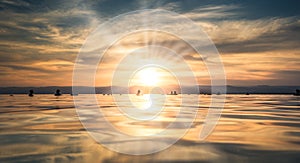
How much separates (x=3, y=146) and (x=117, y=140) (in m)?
3.77

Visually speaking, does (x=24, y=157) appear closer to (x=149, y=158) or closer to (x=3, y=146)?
(x=3, y=146)

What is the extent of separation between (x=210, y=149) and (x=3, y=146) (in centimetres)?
653

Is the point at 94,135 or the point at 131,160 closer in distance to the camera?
the point at 131,160

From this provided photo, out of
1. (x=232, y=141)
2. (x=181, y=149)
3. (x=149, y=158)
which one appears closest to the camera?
(x=149, y=158)

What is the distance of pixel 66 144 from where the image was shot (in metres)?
9.52

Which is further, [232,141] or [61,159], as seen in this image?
[232,141]

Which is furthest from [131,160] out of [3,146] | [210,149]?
[3,146]

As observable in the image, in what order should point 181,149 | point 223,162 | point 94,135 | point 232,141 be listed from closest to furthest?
point 223,162 → point 181,149 → point 232,141 → point 94,135

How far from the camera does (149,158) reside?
777 centimetres

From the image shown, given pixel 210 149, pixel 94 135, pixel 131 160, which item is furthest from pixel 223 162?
pixel 94 135

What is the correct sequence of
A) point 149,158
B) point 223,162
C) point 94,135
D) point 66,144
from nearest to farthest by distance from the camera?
point 223,162 → point 149,158 → point 66,144 → point 94,135

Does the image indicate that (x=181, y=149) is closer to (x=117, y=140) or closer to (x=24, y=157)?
(x=117, y=140)

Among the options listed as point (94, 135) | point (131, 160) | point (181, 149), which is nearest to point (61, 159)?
point (131, 160)

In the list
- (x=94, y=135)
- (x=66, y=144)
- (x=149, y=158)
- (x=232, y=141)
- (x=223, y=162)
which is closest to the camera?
(x=223, y=162)
